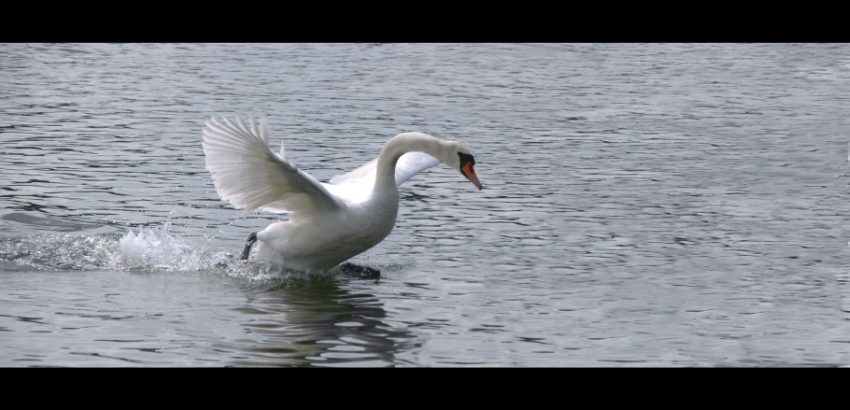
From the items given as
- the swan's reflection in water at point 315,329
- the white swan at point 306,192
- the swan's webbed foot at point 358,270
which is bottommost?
the swan's reflection in water at point 315,329

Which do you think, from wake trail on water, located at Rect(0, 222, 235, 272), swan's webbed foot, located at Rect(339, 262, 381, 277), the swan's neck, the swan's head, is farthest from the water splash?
the swan's head

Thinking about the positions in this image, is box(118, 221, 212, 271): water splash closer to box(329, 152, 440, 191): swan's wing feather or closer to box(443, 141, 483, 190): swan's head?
box(329, 152, 440, 191): swan's wing feather

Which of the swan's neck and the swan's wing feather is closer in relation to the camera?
the swan's neck

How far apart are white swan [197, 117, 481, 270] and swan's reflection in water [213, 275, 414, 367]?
0.34 m

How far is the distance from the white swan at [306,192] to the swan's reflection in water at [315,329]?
1.13 ft

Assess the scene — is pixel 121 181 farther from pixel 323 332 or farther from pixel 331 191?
pixel 323 332

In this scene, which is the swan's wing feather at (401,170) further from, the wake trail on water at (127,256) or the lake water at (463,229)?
the wake trail on water at (127,256)

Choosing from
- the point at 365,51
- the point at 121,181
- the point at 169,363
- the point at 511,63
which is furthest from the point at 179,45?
the point at 169,363

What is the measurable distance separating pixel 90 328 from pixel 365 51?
22.4m

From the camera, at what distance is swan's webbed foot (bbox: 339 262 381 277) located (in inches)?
447

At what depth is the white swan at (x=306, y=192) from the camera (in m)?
10.3

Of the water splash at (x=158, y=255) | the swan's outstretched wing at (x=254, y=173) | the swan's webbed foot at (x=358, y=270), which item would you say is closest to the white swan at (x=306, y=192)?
the swan's outstretched wing at (x=254, y=173)

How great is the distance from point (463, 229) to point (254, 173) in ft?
10.2

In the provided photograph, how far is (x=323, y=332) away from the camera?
374 inches
